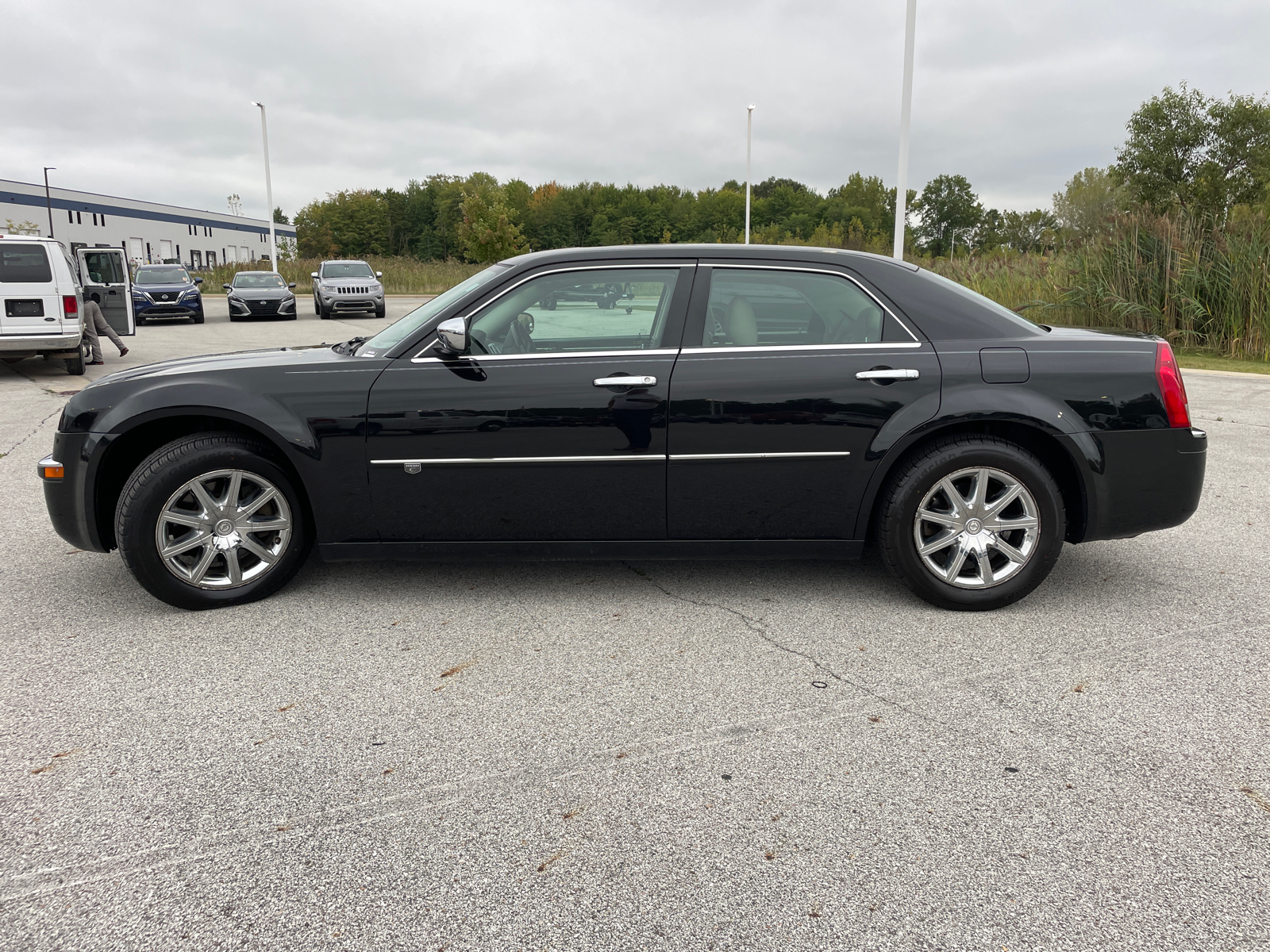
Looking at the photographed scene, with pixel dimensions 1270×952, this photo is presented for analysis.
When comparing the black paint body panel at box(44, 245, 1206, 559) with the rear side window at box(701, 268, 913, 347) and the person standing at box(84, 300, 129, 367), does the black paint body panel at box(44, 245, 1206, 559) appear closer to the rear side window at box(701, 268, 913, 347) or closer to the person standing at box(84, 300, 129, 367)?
the rear side window at box(701, 268, 913, 347)

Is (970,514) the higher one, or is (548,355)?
Result: (548,355)

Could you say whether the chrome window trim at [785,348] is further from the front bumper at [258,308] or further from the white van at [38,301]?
the front bumper at [258,308]

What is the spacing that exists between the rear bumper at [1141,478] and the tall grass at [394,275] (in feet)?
135

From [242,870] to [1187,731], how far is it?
288 cm

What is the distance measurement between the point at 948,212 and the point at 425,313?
418 ft

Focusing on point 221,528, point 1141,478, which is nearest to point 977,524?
point 1141,478

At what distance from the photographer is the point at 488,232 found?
57438 mm

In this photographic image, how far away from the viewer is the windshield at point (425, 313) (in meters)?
4.22

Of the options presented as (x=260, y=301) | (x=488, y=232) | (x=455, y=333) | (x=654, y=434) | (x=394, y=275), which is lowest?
(x=654, y=434)

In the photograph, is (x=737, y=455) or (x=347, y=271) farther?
(x=347, y=271)

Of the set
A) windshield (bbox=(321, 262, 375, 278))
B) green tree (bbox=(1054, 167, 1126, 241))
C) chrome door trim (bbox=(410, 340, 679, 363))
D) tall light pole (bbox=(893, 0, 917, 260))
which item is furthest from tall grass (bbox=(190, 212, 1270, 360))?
green tree (bbox=(1054, 167, 1126, 241))

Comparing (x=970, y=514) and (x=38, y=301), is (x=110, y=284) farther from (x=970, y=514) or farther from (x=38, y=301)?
(x=970, y=514)

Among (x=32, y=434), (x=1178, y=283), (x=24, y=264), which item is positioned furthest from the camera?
(x=1178, y=283)

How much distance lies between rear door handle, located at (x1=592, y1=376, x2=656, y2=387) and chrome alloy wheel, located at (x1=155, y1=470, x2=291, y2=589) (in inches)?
59.6
